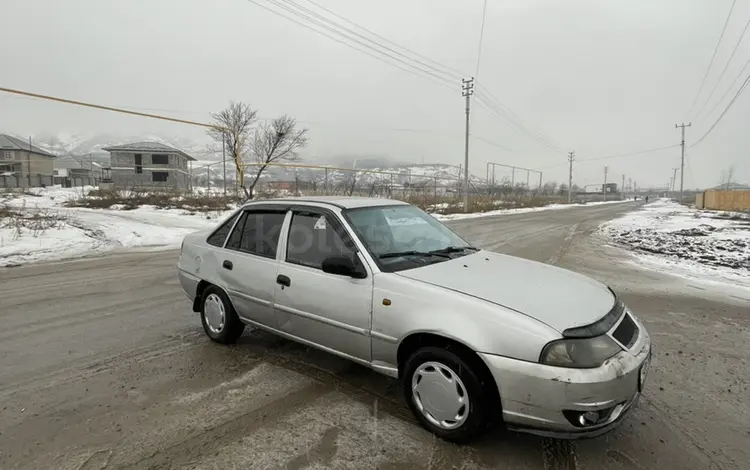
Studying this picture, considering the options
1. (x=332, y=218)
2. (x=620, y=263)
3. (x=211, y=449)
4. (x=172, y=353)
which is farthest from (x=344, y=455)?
(x=620, y=263)

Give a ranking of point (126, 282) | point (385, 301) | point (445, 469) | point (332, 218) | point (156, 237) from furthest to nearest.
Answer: point (156, 237), point (126, 282), point (332, 218), point (385, 301), point (445, 469)

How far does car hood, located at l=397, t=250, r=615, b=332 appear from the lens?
2.61 metres

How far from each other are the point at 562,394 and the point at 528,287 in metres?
0.81

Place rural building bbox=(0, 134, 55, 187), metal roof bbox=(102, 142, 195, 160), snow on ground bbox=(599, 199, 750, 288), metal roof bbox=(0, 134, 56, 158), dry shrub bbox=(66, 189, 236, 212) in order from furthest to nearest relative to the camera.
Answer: metal roof bbox=(0, 134, 56, 158) < metal roof bbox=(102, 142, 195, 160) < rural building bbox=(0, 134, 55, 187) < dry shrub bbox=(66, 189, 236, 212) < snow on ground bbox=(599, 199, 750, 288)

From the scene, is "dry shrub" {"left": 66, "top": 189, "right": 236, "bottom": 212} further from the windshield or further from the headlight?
the headlight

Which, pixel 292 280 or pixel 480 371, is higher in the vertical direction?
pixel 292 280

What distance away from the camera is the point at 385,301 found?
300cm

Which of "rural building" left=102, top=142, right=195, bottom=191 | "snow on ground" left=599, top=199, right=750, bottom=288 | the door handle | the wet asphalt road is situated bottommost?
the wet asphalt road

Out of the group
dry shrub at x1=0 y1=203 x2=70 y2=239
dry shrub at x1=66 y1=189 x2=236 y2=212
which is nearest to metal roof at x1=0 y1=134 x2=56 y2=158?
dry shrub at x1=66 y1=189 x2=236 y2=212

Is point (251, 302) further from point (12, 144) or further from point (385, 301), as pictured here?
point (12, 144)

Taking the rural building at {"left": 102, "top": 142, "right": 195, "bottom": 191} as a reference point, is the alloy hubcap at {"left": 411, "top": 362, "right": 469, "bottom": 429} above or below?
below

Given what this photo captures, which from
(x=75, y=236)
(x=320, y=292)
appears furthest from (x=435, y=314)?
(x=75, y=236)

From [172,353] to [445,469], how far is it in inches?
117

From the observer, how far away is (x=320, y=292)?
A: 3.42 m
